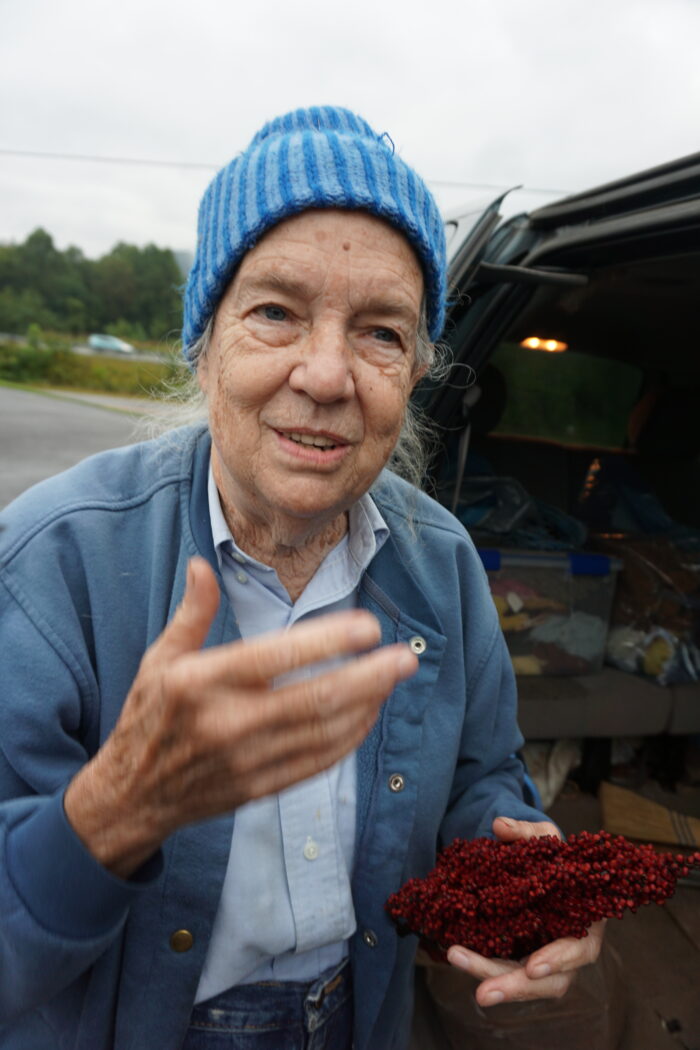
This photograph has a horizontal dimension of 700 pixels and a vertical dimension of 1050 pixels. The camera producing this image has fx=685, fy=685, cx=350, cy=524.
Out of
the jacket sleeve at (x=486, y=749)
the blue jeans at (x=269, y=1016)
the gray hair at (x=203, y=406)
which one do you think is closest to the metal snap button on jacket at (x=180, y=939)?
the blue jeans at (x=269, y=1016)

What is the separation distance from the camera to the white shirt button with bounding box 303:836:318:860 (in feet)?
4.04

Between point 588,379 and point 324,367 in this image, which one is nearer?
point 324,367

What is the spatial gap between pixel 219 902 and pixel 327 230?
116 centimetres

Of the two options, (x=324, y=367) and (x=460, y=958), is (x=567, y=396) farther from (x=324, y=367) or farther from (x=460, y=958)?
(x=460, y=958)

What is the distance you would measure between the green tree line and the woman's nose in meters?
11.4

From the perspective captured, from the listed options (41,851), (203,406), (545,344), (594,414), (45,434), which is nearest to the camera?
(41,851)

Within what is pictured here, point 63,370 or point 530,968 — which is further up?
point 63,370

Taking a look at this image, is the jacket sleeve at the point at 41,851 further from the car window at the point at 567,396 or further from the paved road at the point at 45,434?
the car window at the point at 567,396

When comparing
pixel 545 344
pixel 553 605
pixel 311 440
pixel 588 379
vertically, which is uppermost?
pixel 545 344

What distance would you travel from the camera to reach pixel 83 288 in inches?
724

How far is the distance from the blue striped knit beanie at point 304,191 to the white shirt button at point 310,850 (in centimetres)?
98

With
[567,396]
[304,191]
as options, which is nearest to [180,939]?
[304,191]

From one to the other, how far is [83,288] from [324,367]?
19.7 m

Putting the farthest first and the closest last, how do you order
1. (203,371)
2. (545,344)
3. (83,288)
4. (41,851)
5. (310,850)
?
(83,288) < (545,344) < (203,371) < (310,850) < (41,851)
